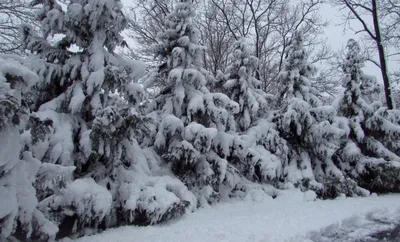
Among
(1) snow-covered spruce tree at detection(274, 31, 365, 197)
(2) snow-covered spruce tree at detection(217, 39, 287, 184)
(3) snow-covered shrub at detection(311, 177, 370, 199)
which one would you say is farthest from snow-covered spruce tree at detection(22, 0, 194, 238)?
(3) snow-covered shrub at detection(311, 177, 370, 199)

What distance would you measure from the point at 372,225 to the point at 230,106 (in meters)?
3.80

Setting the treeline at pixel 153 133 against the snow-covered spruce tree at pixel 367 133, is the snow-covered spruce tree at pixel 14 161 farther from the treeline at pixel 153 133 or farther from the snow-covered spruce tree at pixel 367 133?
the snow-covered spruce tree at pixel 367 133

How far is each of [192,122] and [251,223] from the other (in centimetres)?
264

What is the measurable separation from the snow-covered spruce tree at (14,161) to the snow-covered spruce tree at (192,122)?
3.27 metres

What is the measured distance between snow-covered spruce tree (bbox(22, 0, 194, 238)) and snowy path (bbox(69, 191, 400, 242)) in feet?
1.20

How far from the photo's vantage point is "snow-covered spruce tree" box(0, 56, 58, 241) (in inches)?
107

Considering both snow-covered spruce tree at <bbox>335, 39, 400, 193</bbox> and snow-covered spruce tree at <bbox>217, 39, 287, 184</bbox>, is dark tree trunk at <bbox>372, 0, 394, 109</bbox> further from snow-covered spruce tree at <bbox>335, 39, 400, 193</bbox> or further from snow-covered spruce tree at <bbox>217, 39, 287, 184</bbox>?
snow-covered spruce tree at <bbox>217, 39, 287, 184</bbox>

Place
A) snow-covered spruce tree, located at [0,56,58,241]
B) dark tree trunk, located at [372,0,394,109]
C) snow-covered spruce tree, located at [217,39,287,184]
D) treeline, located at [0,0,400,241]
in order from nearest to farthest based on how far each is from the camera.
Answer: snow-covered spruce tree, located at [0,56,58,241], treeline, located at [0,0,400,241], snow-covered spruce tree, located at [217,39,287,184], dark tree trunk, located at [372,0,394,109]

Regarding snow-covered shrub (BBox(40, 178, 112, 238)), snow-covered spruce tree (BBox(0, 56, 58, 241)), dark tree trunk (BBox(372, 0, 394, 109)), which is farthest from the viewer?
dark tree trunk (BBox(372, 0, 394, 109))

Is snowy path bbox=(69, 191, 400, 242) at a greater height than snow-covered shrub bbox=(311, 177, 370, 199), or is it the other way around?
snow-covered shrub bbox=(311, 177, 370, 199)

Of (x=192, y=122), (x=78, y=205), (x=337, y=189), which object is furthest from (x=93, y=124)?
(x=337, y=189)

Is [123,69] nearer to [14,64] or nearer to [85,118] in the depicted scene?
[85,118]

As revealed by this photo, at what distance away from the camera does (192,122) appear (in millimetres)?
6484

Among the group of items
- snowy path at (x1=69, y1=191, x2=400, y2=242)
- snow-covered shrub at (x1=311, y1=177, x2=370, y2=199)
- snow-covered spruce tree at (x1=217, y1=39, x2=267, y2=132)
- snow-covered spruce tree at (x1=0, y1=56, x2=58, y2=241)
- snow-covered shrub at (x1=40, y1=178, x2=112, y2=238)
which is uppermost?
snow-covered spruce tree at (x1=217, y1=39, x2=267, y2=132)
